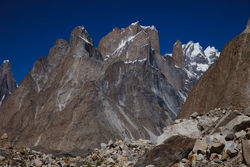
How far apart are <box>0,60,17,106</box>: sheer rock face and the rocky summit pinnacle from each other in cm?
5900

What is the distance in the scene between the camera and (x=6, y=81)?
617 ft

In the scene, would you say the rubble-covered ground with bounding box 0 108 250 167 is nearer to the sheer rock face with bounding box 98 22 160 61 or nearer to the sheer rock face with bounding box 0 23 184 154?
the sheer rock face with bounding box 0 23 184 154

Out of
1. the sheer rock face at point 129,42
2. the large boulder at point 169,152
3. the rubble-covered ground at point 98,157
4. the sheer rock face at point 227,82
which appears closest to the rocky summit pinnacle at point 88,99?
the sheer rock face at point 129,42

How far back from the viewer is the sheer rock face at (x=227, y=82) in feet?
72.9

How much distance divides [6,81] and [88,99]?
113m

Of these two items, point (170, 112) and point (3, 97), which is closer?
point (170, 112)

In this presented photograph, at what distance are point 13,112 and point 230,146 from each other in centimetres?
12306

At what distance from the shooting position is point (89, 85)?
326 ft

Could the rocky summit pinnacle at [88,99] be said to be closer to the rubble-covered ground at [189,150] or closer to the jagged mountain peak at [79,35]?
the jagged mountain peak at [79,35]

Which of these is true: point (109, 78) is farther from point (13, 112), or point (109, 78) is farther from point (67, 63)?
point (13, 112)

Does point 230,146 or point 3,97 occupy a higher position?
point 3,97

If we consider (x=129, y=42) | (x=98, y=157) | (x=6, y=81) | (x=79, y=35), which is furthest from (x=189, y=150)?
(x=6, y=81)

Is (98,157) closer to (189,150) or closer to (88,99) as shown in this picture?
(189,150)

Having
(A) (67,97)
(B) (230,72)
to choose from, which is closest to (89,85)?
(A) (67,97)
